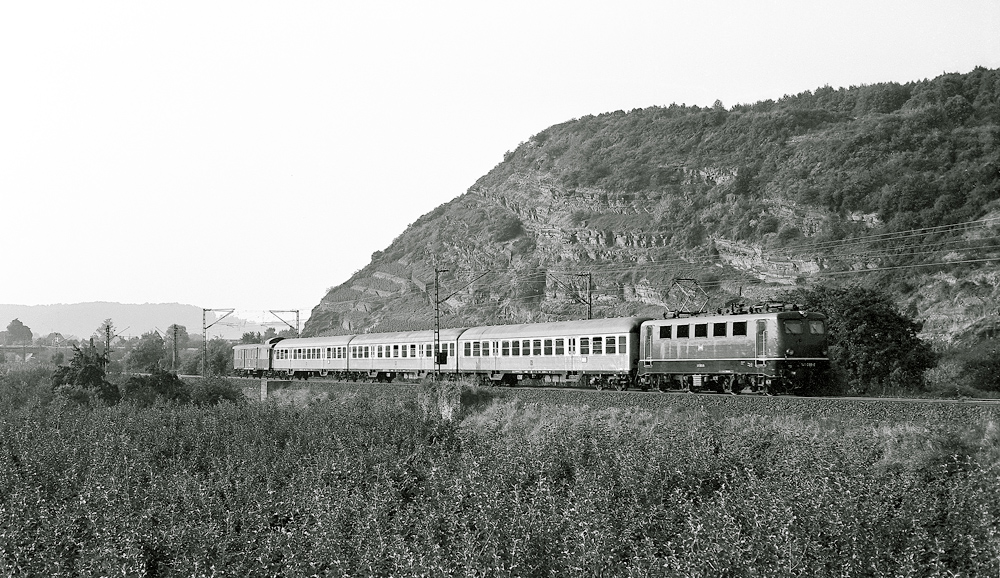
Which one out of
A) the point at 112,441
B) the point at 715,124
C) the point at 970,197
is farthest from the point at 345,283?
the point at 112,441

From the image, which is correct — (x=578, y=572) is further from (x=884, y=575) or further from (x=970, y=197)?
(x=970, y=197)

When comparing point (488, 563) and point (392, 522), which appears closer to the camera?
point (488, 563)

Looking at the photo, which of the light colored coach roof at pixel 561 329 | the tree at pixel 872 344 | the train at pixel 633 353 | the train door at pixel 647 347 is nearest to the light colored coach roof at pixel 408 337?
the train at pixel 633 353

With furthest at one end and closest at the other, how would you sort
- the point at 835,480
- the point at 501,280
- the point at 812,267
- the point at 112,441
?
the point at 501,280, the point at 812,267, the point at 112,441, the point at 835,480

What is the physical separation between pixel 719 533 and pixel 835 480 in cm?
384

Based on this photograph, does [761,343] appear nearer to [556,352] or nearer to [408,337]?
[556,352]

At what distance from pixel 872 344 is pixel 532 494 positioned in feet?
65.2

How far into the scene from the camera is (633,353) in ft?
105

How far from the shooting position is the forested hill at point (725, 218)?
235 feet

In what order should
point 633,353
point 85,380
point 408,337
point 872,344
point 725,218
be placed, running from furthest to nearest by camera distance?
point 725,218, point 408,337, point 85,380, point 633,353, point 872,344

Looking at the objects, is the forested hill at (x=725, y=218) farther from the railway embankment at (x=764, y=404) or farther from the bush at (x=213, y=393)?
the bush at (x=213, y=393)

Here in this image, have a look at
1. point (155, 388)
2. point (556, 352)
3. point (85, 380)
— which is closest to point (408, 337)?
point (155, 388)

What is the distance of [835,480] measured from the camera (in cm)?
1464

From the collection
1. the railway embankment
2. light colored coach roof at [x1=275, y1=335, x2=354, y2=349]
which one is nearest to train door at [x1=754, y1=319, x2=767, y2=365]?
the railway embankment
